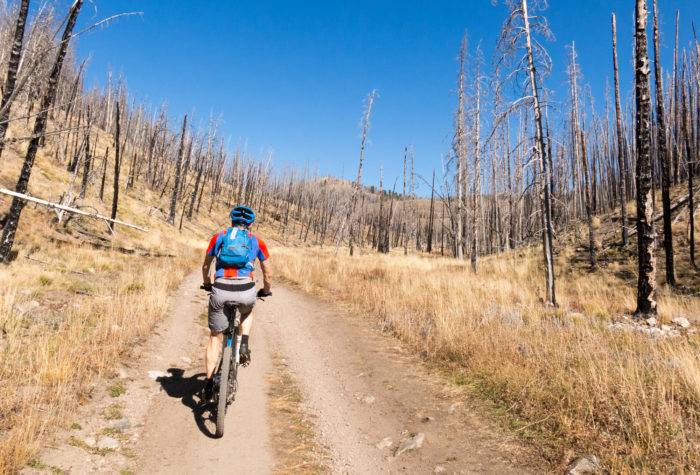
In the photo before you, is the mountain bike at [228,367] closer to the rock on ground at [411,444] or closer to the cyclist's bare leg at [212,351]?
the cyclist's bare leg at [212,351]

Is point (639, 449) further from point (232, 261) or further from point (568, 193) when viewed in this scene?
point (568, 193)

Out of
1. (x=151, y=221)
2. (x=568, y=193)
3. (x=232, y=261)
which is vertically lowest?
(x=232, y=261)

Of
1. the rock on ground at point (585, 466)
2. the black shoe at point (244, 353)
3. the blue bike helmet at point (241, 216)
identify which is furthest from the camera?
the black shoe at point (244, 353)

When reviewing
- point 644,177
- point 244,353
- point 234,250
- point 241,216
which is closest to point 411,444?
point 244,353

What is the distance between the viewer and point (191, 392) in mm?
4914

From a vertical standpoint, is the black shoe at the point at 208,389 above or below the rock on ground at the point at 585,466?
above

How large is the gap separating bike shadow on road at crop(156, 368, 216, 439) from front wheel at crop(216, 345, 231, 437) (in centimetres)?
16

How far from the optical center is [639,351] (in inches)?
224

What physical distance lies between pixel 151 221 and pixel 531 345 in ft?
111

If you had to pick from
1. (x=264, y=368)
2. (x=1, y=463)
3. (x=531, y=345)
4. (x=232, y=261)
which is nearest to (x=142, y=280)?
(x=264, y=368)

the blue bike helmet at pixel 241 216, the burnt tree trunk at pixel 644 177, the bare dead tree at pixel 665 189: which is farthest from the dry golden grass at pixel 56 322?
the bare dead tree at pixel 665 189

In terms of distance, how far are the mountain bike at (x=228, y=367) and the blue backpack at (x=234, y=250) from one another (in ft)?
1.40

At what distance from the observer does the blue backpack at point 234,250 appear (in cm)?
425

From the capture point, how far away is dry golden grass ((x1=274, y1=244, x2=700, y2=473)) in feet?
11.3
